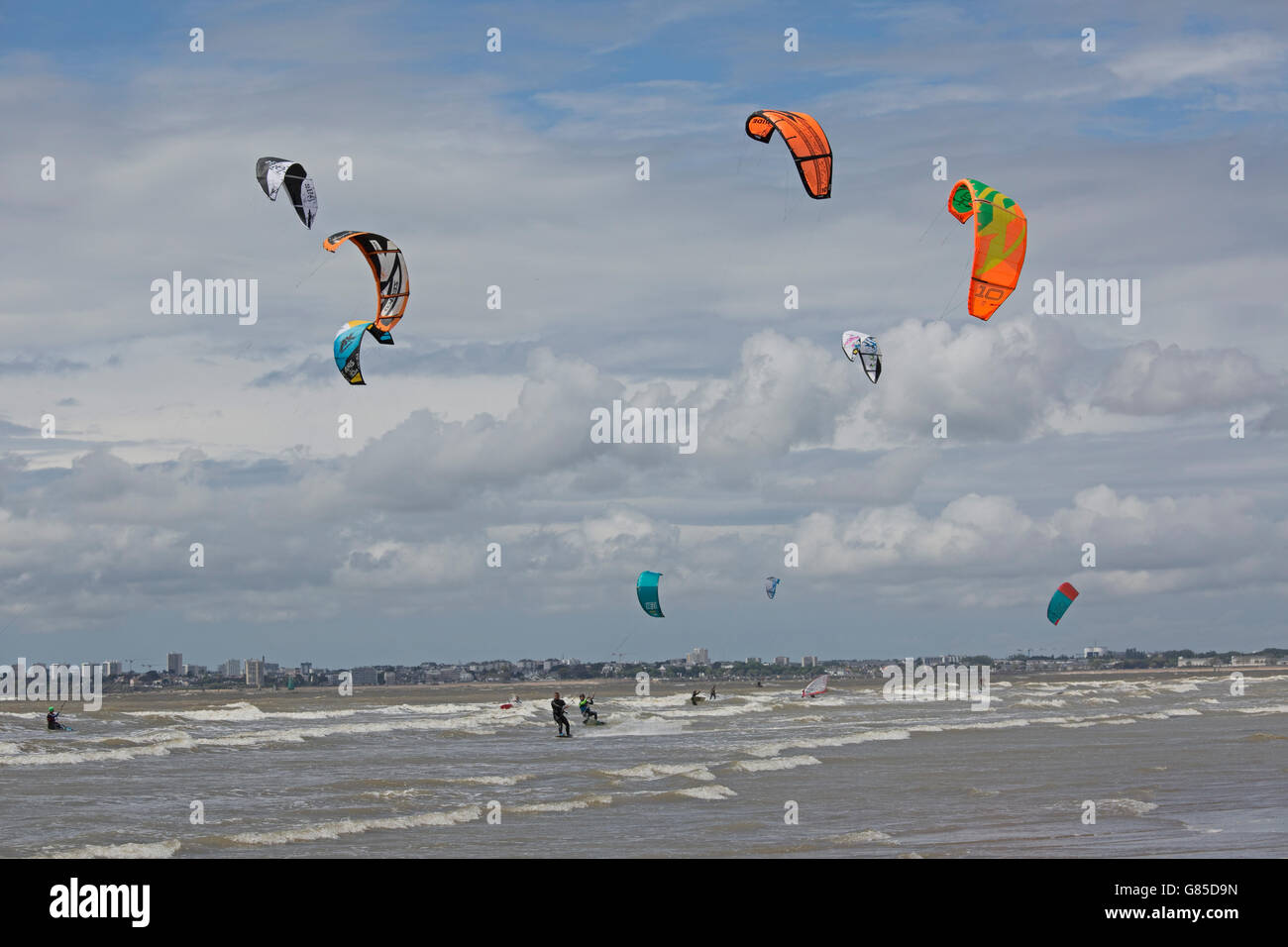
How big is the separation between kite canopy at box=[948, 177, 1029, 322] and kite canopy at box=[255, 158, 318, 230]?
11164mm

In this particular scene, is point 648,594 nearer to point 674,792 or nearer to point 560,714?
point 560,714

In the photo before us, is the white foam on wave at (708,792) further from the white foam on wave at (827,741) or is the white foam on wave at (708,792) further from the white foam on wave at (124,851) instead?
the white foam on wave at (827,741)

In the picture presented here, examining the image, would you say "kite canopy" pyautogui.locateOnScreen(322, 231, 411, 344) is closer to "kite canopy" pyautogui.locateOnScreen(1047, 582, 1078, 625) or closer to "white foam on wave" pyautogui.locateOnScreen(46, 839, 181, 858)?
"white foam on wave" pyautogui.locateOnScreen(46, 839, 181, 858)

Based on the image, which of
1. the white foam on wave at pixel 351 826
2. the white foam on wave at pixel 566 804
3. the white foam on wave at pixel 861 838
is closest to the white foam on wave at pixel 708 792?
the white foam on wave at pixel 566 804

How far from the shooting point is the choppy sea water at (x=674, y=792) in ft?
44.8

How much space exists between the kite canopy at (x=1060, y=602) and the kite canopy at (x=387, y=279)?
81.5ft

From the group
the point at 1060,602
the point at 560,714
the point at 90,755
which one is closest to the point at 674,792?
the point at 560,714

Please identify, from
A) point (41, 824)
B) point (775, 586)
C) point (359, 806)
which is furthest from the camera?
point (775, 586)

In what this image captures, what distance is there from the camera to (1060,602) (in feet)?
139
